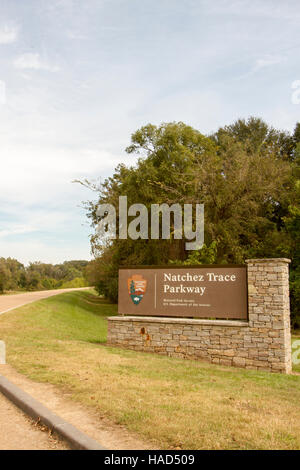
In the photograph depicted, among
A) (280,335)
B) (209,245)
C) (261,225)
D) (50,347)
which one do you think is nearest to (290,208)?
(261,225)

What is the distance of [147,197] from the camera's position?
25719 millimetres

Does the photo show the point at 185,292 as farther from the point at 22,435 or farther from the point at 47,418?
the point at 22,435

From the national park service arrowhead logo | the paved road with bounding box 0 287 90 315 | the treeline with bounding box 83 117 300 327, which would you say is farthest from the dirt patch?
the treeline with bounding box 83 117 300 327

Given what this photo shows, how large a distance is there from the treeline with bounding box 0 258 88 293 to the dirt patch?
Answer: 42.3 meters

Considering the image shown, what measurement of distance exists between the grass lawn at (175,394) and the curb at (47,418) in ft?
1.90

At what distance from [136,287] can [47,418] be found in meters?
8.02

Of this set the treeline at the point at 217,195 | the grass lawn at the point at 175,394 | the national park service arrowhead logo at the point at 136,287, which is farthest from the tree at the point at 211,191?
the grass lawn at the point at 175,394

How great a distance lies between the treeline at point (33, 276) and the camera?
213 feet

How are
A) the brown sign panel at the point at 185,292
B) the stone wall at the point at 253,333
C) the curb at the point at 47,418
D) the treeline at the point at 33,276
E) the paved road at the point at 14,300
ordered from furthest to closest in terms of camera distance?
the treeline at the point at 33,276
the paved road at the point at 14,300
the brown sign panel at the point at 185,292
the stone wall at the point at 253,333
the curb at the point at 47,418

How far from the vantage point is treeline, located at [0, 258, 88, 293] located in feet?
213

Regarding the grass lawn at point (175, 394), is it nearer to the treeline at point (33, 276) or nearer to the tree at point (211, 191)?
the tree at point (211, 191)

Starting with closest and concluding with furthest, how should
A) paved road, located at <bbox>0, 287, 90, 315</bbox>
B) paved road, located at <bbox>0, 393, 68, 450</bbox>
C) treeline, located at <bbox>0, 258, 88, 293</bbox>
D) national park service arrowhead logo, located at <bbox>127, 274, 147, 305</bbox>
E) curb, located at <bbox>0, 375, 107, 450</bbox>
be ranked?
curb, located at <bbox>0, 375, 107, 450</bbox> < paved road, located at <bbox>0, 393, 68, 450</bbox> < national park service arrowhead logo, located at <bbox>127, 274, 147, 305</bbox> < paved road, located at <bbox>0, 287, 90, 315</bbox> < treeline, located at <bbox>0, 258, 88, 293</bbox>

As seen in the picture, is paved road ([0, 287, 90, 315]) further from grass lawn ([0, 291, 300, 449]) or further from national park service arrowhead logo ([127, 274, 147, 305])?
grass lawn ([0, 291, 300, 449])

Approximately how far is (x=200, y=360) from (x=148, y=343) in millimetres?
1747
